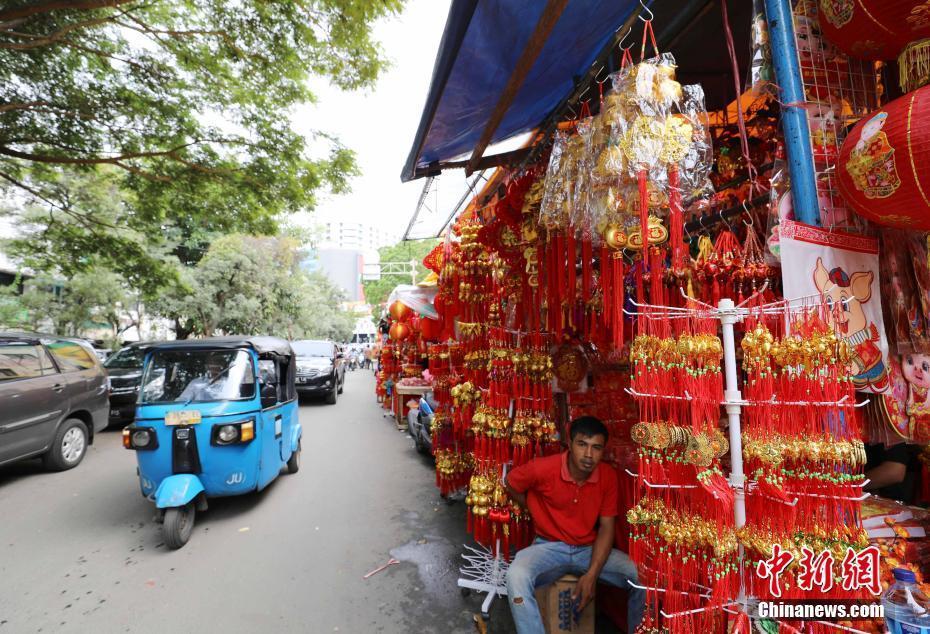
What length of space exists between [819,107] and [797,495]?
1595 mm

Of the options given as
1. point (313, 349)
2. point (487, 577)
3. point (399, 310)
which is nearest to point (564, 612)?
point (487, 577)

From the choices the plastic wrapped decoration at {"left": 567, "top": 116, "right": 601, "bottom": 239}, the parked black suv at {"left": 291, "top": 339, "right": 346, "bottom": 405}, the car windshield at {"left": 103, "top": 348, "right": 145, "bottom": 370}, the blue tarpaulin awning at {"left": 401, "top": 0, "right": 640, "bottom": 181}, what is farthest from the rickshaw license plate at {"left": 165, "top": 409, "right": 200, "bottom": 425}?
the parked black suv at {"left": 291, "top": 339, "right": 346, "bottom": 405}

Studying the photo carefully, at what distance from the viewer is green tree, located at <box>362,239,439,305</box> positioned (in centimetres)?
2524

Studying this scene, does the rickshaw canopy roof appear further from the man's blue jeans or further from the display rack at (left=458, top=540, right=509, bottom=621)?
the man's blue jeans

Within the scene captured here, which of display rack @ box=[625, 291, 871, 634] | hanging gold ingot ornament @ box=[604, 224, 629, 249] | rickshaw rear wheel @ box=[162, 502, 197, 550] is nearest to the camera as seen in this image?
display rack @ box=[625, 291, 871, 634]

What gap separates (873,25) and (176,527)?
220 inches

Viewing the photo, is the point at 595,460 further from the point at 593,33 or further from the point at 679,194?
the point at 593,33

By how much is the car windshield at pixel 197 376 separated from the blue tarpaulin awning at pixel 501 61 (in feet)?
9.37

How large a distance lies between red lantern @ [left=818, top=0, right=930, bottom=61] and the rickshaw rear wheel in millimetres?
5472

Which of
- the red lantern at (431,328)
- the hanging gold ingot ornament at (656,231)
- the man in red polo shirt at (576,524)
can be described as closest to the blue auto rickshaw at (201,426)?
the red lantern at (431,328)

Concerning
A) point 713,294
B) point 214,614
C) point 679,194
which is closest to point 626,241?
point 679,194

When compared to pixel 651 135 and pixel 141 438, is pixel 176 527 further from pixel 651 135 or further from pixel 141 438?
pixel 651 135

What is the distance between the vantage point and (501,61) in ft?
8.65

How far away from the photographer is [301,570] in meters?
3.66
